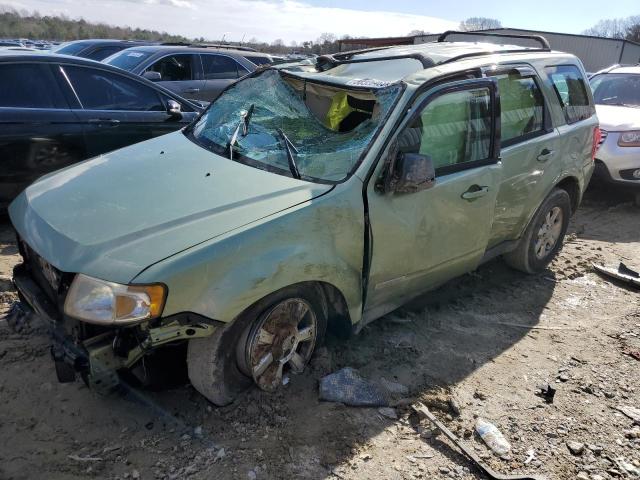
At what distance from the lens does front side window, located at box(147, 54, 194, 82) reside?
8.32 metres

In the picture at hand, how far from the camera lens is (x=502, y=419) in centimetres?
295

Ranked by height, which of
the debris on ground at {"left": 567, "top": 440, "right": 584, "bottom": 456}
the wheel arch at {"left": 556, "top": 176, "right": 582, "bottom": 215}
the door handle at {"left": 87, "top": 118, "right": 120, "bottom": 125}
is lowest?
the debris on ground at {"left": 567, "top": 440, "right": 584, "bottom": 456}

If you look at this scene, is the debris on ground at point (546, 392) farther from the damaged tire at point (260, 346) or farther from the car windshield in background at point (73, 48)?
the car windshield in background at point (73, 48)

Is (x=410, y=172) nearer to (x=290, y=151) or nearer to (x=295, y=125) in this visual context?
(x=290, y=151)

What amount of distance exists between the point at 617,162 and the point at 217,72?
6.24 metres

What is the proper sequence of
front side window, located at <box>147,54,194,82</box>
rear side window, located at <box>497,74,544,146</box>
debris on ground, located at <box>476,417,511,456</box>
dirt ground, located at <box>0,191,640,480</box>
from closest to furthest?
1. dirt ground, located at <box>0,191,640,480</box>
2. debris on ground, located at <box>476,417,511,456</box>
3. rear side window, located at <box>497,74,544,146</box>
4. front side window, located at <box>147,54,194,82</box>

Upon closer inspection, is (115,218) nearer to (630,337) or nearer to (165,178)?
(165,178)

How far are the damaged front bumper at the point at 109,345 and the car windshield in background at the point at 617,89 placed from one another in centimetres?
758

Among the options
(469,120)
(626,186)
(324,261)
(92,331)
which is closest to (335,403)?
(324,261)

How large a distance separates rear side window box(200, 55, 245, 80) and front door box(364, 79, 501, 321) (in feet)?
21.2

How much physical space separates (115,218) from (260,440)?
1.28 metres

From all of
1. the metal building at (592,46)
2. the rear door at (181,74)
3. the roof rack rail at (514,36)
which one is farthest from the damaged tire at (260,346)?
the metal building at (592,46)

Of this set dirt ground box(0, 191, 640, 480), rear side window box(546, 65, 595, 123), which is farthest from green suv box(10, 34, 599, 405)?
dirt ground box(0, 191, 640, 480)

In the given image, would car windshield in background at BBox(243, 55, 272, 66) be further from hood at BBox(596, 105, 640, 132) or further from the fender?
the fender
